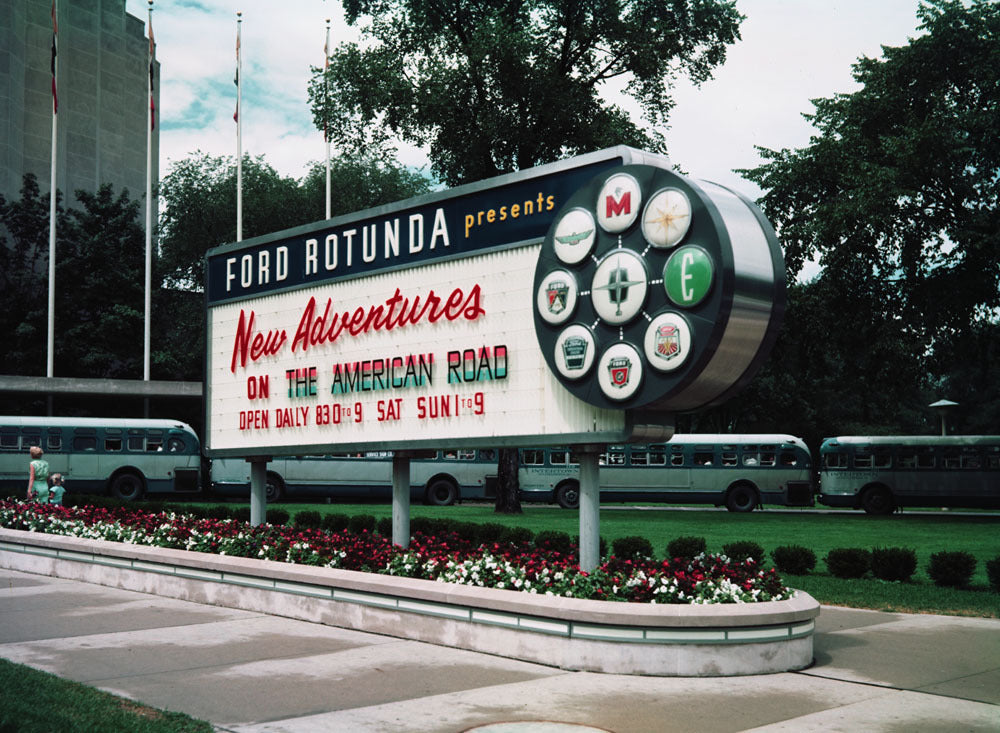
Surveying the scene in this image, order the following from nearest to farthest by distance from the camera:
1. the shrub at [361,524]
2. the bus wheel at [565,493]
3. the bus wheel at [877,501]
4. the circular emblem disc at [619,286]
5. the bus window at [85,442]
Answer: the circular emblem disc at [619,286], the shrub at [361,524], the bus window at [85,442], the bus wheel at [877,501], the bus wheel at [565,493]

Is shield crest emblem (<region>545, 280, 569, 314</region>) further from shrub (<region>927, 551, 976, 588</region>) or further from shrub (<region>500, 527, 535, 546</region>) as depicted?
shrub (<region>927, 551, 976, 588</region>)

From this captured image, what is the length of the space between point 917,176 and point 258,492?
2293cm

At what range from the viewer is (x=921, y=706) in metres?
7.53

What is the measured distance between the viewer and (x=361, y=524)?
65.2ft

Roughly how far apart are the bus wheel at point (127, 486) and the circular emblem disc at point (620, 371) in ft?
93.9

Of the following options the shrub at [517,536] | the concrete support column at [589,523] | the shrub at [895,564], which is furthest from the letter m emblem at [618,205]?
the shrub at [895,564]

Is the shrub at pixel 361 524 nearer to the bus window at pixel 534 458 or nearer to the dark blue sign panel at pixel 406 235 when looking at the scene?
the dark blue sign panel at pixel 406 235

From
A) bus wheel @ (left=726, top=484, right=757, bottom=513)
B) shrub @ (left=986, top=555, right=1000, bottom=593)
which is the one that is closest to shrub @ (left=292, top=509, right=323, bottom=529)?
shrub @ (left=986, top=555, right=1000, bottom=593)

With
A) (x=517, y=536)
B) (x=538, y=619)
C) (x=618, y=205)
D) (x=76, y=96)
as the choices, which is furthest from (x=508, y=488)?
(x=76, y=96)

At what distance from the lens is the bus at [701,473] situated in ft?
118

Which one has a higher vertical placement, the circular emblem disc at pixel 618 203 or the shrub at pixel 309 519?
the circular emblem disc at pixel 618 203

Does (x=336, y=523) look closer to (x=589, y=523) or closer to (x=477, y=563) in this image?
(x=477, y=563)

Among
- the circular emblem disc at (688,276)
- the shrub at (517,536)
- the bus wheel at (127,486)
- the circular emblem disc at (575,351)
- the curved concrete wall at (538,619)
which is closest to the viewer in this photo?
the curved concrete wall at (538,619)

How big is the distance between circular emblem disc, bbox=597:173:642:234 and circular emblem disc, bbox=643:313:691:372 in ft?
3.41
